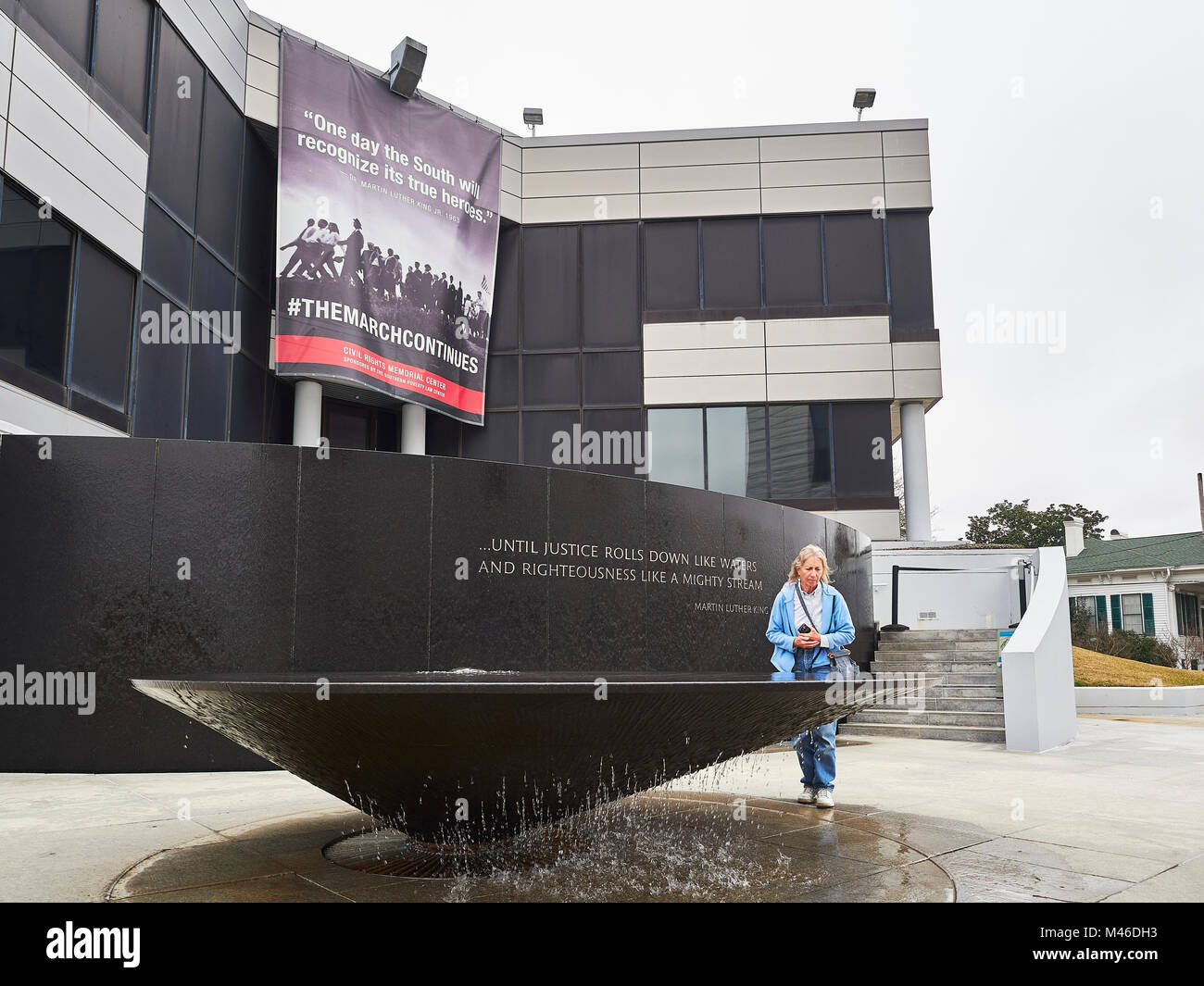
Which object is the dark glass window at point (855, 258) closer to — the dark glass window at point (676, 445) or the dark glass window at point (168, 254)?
the dark glass window at point (676, 445)

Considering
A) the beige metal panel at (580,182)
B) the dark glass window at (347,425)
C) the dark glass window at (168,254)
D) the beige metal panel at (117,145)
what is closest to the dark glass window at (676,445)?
the beige metal panel at (580,182)

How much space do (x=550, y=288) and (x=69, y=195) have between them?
11.2 meters

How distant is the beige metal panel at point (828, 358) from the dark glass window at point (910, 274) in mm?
652

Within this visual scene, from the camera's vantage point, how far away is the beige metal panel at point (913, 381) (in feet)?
66.8

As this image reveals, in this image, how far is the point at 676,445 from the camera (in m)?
20.8

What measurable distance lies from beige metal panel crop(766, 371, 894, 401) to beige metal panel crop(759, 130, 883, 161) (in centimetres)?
516

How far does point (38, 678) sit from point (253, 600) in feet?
6.01

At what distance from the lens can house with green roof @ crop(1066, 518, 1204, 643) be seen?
37.5 meters

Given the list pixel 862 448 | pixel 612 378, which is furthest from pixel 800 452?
pixel 612 378

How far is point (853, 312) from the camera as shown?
2062 cm

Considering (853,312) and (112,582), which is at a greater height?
(853,312)

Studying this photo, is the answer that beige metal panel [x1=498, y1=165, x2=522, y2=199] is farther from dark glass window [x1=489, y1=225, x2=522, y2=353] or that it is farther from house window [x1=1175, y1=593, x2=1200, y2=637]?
house window [x1=1175, y1=593, x2=1200, y2=637]

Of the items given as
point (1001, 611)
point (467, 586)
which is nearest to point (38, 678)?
point (467, 586)

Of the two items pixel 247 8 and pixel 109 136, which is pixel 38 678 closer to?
pixel 109 136
